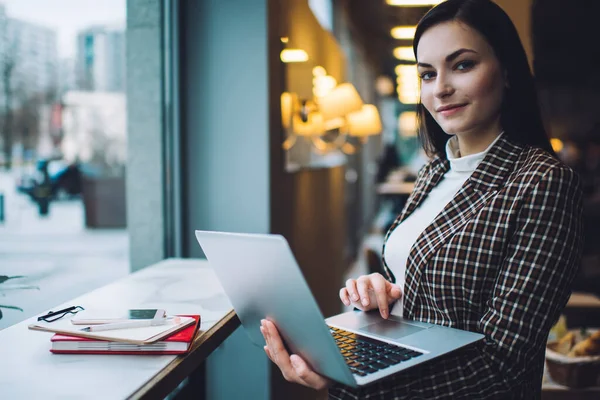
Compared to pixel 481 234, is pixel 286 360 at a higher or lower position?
lower

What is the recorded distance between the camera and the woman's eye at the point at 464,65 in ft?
4.00

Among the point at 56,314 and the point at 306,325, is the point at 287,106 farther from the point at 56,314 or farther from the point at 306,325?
the point at 306,325

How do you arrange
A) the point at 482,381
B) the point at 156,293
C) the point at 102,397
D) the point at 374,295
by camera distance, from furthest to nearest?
the point at 156,293
the point at 374,295
the point at 482,381
the point at 102,397

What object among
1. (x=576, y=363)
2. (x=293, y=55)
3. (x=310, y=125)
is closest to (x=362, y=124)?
(x=310, y=125)

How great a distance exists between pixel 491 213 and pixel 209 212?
57.4 inches

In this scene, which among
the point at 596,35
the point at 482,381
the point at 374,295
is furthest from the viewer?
the point at 596,35

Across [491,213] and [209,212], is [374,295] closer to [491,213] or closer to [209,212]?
[491,213]

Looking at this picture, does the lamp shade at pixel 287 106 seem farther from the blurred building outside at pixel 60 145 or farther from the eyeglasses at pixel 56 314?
the eyeglasses at pixel 56 314

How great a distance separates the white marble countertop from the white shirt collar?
0.69 meters

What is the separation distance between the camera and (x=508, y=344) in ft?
3.39

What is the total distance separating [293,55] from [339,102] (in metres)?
0.82

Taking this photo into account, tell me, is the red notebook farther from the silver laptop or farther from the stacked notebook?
the silver laptop

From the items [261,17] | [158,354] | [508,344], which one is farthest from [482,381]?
[261,17]

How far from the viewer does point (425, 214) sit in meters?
1.42
